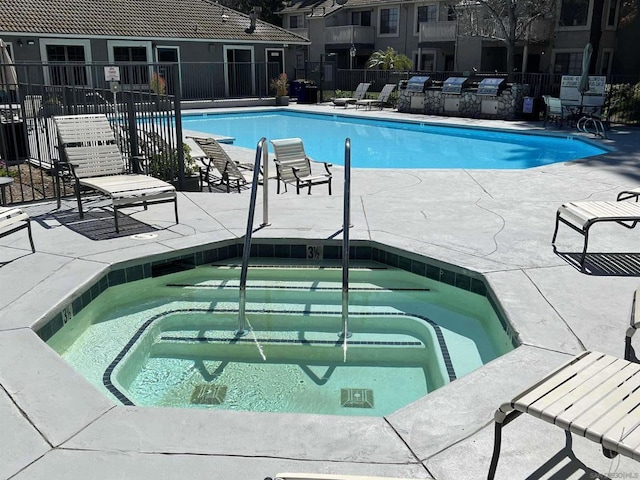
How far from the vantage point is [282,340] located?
4.52 meters

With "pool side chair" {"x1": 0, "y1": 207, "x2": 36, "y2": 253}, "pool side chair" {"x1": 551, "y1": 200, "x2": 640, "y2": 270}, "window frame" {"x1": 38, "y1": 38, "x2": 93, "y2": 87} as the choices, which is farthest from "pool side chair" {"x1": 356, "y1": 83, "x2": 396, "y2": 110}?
"pool side chair" {"x1": 0, "y1": 207, "x2": 36, "y2": 253}

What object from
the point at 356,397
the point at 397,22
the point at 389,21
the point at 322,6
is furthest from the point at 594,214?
the point at 322,6

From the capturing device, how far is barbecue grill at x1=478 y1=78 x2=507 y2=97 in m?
19.6

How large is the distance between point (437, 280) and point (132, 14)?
2498 centimetres

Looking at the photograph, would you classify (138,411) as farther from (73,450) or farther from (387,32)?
(387,32)

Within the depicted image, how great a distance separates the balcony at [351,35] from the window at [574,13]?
38.1 ft

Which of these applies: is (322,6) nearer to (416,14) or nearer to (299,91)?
(416,14)

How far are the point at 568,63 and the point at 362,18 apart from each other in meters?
13.4

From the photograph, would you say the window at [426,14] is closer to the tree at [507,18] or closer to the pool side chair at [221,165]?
the tree at [507,18]

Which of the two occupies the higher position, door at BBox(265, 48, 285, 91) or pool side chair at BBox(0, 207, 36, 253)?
door at BBox(265, 48, 285, 91)

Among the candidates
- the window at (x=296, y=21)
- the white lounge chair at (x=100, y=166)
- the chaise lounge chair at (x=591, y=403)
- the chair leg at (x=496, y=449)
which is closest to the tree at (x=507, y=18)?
the window at (x=296, y=21)

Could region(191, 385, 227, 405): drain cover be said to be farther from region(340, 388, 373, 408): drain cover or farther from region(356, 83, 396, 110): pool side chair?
region(356, 83, 396, 110): pool side chair

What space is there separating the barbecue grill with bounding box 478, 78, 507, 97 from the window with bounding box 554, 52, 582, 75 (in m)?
8.08

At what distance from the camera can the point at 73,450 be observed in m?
2.74
